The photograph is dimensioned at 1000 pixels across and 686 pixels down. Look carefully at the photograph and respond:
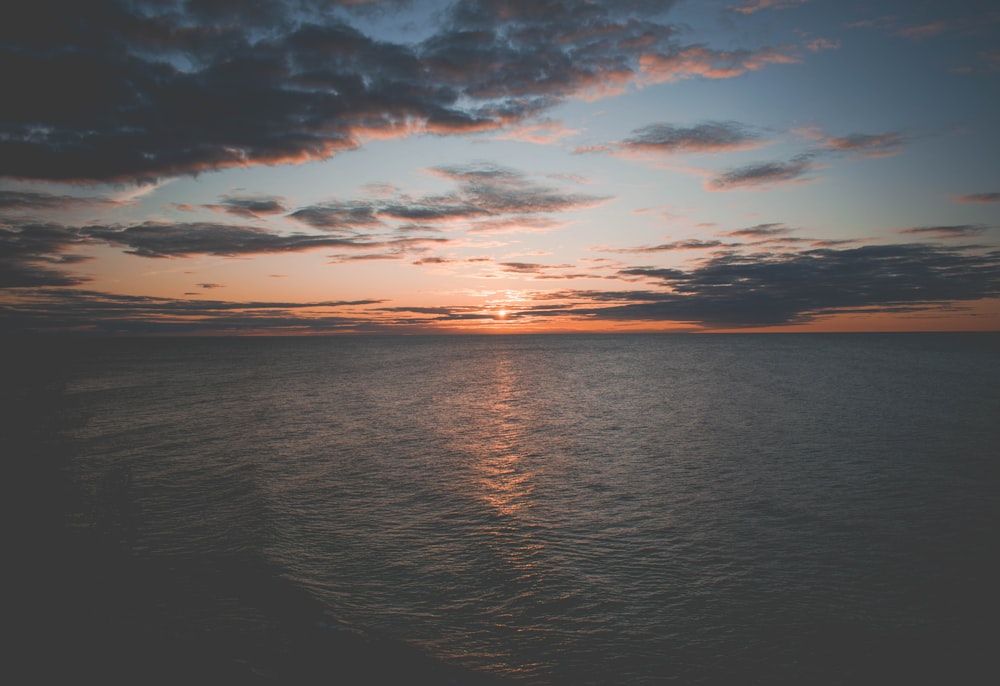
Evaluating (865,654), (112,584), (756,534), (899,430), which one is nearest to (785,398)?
(899,430)

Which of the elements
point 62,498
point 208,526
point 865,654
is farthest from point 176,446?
point 865,654

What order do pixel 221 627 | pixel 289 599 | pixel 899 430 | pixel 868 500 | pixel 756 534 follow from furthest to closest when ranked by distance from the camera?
pixel 899 430, pixel 868 500, pixel 756 534, pixel 289 599, pixel 221 627

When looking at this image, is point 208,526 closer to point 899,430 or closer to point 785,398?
point 899,430

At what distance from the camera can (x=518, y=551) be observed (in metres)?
20.9

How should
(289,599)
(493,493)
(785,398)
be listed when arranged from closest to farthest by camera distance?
(289,599) < (493,493) < (785,398)

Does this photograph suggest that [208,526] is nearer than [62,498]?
Yes

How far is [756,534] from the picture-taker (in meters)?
22.5

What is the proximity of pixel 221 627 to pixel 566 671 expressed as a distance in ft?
30.6

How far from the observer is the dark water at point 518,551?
14141 mm

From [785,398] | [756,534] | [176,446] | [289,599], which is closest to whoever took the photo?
[289,599]

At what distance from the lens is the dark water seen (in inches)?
557

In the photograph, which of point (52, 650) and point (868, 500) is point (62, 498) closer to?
point (52, 650)

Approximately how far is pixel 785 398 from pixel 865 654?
60364 mm

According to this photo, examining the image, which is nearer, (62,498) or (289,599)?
(289,599)
